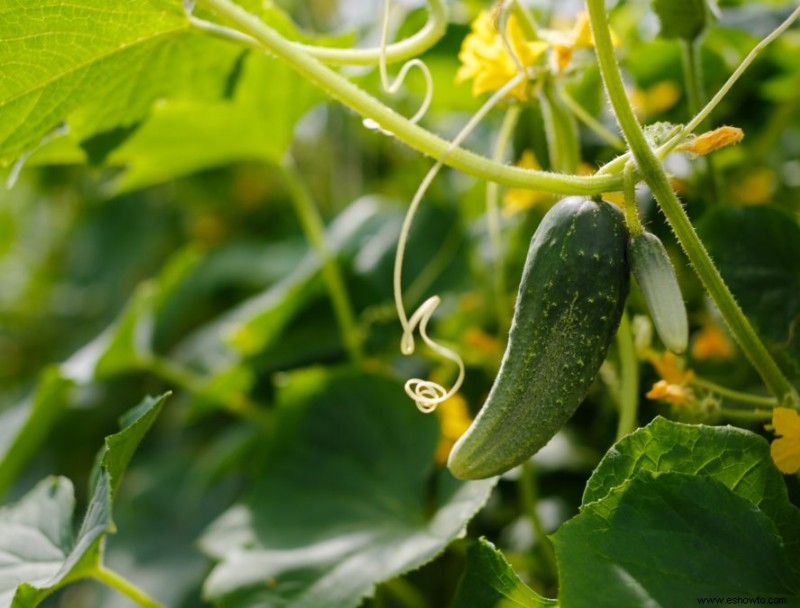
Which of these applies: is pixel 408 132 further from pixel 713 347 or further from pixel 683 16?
pixel 713 347

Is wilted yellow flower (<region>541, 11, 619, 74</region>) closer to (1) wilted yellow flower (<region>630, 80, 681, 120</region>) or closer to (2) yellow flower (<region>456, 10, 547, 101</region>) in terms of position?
(2) yellow flower (<region>456, 10, 547, 101</region>)

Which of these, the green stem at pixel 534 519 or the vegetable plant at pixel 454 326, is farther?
the green stem at pixel 534 519

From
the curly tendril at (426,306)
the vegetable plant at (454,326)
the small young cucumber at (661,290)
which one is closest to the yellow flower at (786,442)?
the vegetable plant at (454,326)

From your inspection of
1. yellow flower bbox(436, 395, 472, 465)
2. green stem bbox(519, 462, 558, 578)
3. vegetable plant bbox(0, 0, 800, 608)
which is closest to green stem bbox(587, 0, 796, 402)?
vegetable plant bbox(0, 0, 800, 608)

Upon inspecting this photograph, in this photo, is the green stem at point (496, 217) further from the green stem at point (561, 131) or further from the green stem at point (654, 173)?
the green stem at point (654, 173)

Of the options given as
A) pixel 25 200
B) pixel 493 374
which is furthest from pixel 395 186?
pixel 25 200

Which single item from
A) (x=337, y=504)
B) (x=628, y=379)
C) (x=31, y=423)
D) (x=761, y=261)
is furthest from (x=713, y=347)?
(x=31, y=423)

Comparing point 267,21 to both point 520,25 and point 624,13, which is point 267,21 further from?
point 624,13
